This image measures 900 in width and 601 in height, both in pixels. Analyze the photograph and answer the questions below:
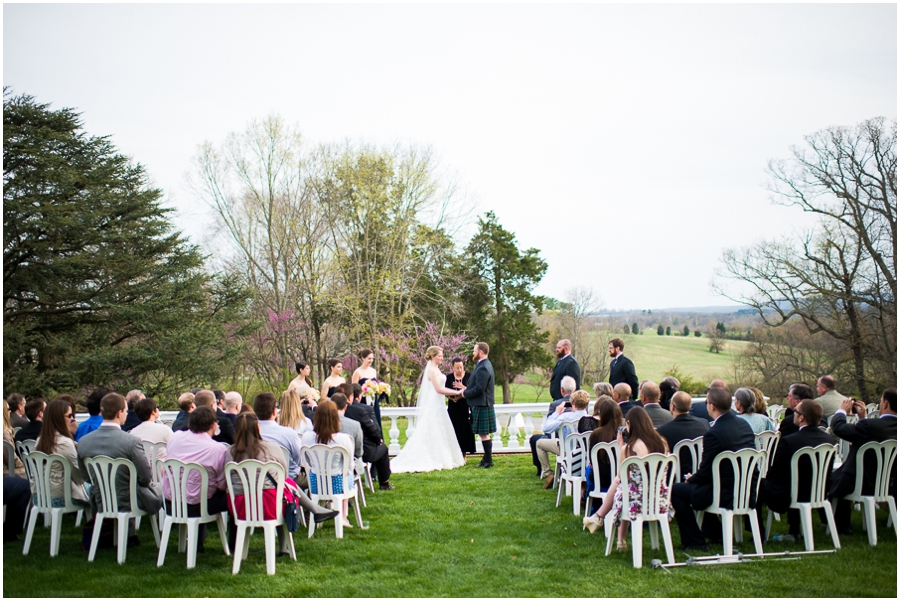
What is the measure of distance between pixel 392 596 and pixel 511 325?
88.5 ft

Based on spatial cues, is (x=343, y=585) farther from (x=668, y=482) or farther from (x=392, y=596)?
(x=668, y=482)

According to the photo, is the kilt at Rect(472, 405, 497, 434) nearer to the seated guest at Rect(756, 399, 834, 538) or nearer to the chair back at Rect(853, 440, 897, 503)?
the seated guest at Rect(756, 399, 834, 538)

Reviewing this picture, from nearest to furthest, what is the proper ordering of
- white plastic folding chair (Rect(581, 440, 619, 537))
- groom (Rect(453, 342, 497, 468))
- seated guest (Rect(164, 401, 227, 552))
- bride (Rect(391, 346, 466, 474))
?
seated guest (Rect(164, 401, 227, 552))
white plastic folding chair (Rect(581, 440, 619, 537))
bride (Rect(391, 346, 466, 474))
groom (Rect(453, 342, 497, 468))

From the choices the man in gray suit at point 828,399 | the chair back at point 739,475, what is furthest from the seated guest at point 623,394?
the man in gray suit at point 828,399

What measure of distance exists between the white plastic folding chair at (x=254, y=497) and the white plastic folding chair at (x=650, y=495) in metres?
2.65

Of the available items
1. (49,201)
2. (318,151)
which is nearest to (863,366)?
(318,151)

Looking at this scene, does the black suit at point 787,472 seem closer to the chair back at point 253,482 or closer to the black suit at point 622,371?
the black suit at point 622,371

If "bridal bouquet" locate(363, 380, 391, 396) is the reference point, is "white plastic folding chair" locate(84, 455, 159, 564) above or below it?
below

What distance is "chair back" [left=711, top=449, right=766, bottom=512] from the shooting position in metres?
5.11

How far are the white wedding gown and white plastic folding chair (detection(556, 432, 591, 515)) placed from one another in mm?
2763

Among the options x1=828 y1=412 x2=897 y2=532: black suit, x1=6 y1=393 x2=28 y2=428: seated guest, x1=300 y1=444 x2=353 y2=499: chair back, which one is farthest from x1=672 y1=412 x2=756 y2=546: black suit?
x1=6 y1=393 x2=28 y2=428: seated guest

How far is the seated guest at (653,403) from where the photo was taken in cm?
653

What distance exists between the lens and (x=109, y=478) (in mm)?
5238

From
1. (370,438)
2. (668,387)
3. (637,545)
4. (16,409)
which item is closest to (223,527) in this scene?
(370,438)
